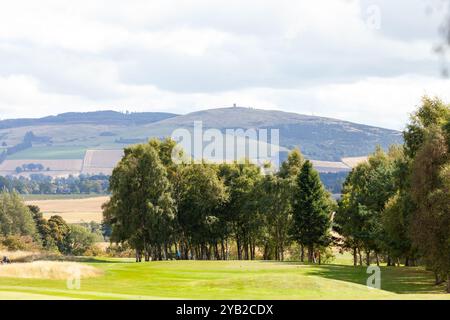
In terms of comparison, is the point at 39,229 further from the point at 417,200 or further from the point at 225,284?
the point at 225,284

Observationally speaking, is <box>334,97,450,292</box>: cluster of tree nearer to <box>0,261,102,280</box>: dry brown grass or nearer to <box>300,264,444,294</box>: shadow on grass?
<box>300,264,444,294</box>: shadow on grass

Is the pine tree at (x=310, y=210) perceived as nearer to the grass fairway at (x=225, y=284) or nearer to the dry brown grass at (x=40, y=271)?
the grass fairway at (x=225, y=284)

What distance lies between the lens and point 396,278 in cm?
7300

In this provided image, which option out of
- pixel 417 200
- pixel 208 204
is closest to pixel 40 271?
pixel 417 200

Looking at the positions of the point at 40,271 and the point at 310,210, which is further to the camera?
the point at 310,210

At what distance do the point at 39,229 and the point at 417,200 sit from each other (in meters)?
114

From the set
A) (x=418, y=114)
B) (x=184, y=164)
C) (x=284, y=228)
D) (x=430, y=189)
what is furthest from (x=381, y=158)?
(x=430, y=189)

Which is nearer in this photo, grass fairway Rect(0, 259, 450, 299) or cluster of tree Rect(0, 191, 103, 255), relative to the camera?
grass fairway Rect(0, 259, 450, 299)

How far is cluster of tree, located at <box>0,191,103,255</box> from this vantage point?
499 feet

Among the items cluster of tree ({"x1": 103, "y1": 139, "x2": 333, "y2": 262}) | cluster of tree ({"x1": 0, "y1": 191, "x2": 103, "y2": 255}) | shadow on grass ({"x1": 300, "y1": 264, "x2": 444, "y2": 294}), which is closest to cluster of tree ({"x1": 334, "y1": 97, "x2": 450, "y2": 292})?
shadow on grass ({"x1": 300, "y1": 264, "x2": 444, "y2": 294})

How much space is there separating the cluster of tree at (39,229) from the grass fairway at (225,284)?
7675 cm

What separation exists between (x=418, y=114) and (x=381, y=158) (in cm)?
3539

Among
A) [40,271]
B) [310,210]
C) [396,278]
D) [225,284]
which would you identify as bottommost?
[396,278]
